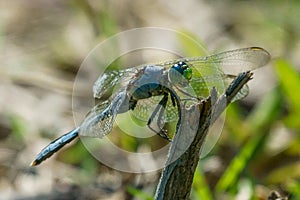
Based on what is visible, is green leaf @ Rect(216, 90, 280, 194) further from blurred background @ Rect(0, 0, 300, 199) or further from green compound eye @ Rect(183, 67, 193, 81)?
green compound eye @ Rect(183, 67, 193, 81)

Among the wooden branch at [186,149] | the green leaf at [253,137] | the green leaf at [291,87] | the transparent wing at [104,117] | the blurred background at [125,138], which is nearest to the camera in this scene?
the wooden branch at [186,149]

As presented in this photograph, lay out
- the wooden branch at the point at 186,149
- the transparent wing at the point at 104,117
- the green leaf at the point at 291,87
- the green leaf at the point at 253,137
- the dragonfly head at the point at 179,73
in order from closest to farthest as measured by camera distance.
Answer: the wooden branch at the point at 186,149, the dragonfly head at the point at 179,73, the transparent wing at the point at 104,117, the green leaf at the point at 253,137, the green leaf at the point at 291,87

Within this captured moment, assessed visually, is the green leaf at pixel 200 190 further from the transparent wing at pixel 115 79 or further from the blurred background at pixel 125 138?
the transparent wing at pixel 115 79

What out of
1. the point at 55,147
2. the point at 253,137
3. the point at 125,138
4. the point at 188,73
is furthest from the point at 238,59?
the point at 125,138

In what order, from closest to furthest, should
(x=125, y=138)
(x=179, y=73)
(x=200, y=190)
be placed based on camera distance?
(x=179, y=73) < (x=200, y=190) < (x=125, y=138)

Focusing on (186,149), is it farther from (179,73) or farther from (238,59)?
(238,59)

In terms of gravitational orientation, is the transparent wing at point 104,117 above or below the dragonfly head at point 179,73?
below

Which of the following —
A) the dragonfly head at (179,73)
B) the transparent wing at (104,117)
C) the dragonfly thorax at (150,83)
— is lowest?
the transparent wing at (104,117)

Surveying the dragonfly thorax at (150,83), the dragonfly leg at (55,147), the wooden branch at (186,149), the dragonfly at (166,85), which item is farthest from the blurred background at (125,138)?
the wooden branch at (186,149)
